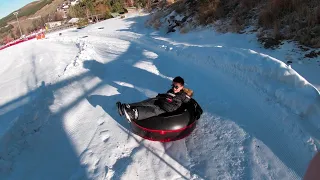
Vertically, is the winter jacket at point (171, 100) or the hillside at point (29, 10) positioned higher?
the winter jacket at point (171, 100)

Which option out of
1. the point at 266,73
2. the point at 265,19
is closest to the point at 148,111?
the point at 266,73

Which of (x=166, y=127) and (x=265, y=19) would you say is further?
(x=265, y=19)

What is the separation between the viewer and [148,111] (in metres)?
4.24

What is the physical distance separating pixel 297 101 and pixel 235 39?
18.1 ft

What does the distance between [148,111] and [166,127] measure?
16.1 inches

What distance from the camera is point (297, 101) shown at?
14.1 feet

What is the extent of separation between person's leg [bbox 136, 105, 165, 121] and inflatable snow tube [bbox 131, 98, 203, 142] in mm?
92

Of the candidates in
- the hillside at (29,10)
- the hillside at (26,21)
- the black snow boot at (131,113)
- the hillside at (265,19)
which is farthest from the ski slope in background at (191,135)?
the hillside at (29,10)

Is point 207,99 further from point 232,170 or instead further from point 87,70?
point 87,70

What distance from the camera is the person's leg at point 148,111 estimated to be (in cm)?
417

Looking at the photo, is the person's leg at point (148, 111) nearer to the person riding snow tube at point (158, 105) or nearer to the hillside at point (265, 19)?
the person riding snow tube at point (158, 105)

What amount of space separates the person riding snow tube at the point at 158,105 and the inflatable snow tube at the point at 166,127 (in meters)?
0.12

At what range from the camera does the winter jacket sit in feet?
14.5

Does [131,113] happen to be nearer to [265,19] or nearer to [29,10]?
[265,19]
